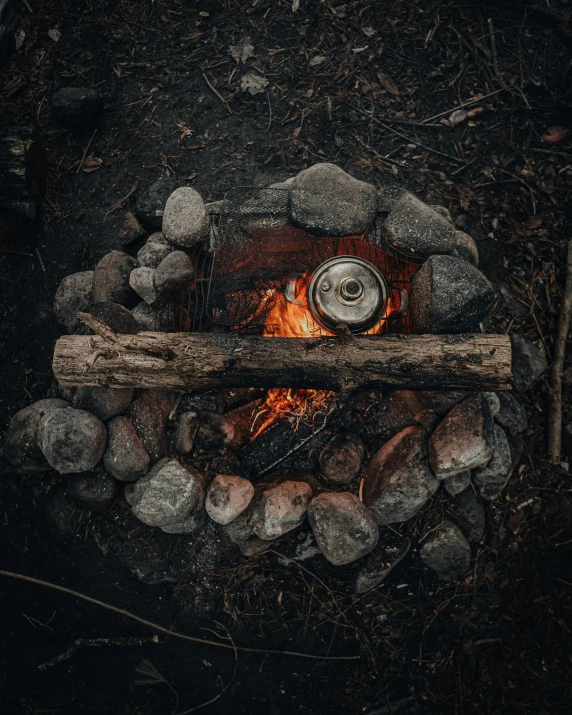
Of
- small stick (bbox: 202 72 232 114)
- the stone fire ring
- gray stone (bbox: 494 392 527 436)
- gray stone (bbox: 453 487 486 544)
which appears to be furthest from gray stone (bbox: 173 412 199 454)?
small stick (bbox: 202 72 232 114)

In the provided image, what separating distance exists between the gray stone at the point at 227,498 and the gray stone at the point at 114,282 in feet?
4.74

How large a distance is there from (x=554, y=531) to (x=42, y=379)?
13.5 feet

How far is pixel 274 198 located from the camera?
136 inches

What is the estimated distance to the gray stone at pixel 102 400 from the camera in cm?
319

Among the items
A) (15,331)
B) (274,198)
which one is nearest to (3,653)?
(15,331)

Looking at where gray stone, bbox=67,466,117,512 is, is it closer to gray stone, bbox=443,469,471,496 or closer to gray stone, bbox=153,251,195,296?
gray stone, bbox=153,251,195,296

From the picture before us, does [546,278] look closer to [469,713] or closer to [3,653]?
[469,713]

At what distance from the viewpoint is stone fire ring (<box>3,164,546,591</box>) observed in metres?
3.09

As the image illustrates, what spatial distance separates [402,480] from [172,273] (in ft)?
6.70

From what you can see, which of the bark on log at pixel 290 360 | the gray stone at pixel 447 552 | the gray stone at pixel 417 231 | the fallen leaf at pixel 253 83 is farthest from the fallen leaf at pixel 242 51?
the gray stone at pixel 447 552

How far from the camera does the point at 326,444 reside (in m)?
3.39

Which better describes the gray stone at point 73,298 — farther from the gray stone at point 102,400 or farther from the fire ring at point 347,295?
the fire ring at point 347,295

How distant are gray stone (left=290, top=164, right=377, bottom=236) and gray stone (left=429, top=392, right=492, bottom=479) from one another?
1.41 meters

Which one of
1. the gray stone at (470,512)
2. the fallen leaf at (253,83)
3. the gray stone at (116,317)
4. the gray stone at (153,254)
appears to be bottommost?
the gray stone at (470,512)
